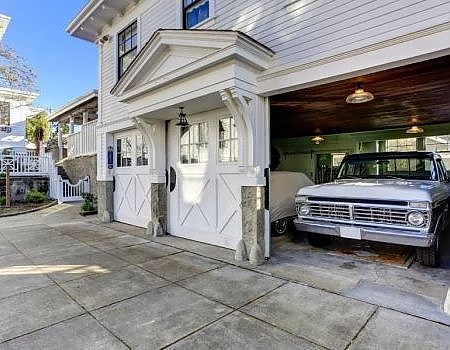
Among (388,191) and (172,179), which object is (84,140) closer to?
(172,179)

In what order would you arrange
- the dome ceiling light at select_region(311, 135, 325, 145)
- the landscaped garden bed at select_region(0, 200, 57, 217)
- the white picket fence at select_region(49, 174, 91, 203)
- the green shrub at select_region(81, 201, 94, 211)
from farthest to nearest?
the white picket fence at select_region(49, 174, 91, 203), the dome ceiling light at select_region(311, 135, 325, 145), the landscaped garden bed at select_region(0, 200, 57, 217), the green shrub at select_region(81, 201, 94, 211)

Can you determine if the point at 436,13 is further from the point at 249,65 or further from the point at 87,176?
the point at 87,176

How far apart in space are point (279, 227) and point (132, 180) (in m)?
4.20

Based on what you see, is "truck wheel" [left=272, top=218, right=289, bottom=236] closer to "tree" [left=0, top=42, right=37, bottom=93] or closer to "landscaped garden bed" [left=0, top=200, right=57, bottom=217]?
"landscaped garden bed" [left=0, top=200, right=57, bottom=217]

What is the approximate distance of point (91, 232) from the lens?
7141mm

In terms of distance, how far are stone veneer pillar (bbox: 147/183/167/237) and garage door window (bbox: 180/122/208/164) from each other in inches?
34.0

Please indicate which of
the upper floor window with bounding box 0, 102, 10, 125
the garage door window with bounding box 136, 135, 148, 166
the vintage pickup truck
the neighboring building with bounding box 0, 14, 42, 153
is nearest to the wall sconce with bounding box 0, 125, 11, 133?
the neighboring building with bounding box 0, 14, 42, 153

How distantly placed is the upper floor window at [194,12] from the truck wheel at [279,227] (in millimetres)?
4505

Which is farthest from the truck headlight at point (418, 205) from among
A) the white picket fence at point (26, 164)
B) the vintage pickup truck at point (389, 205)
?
the white picket fence at point (26, 164)

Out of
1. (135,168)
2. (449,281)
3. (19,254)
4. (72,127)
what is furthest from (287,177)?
(72,127)

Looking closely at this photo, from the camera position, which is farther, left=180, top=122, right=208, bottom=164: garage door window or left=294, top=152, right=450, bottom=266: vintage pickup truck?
left=180, top=122, right=208, bottom=164: garage door window

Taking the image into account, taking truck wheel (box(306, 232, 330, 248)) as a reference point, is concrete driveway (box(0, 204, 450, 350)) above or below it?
below

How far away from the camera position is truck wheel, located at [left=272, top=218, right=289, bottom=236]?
21.6 ft

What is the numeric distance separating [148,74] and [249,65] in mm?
2316
